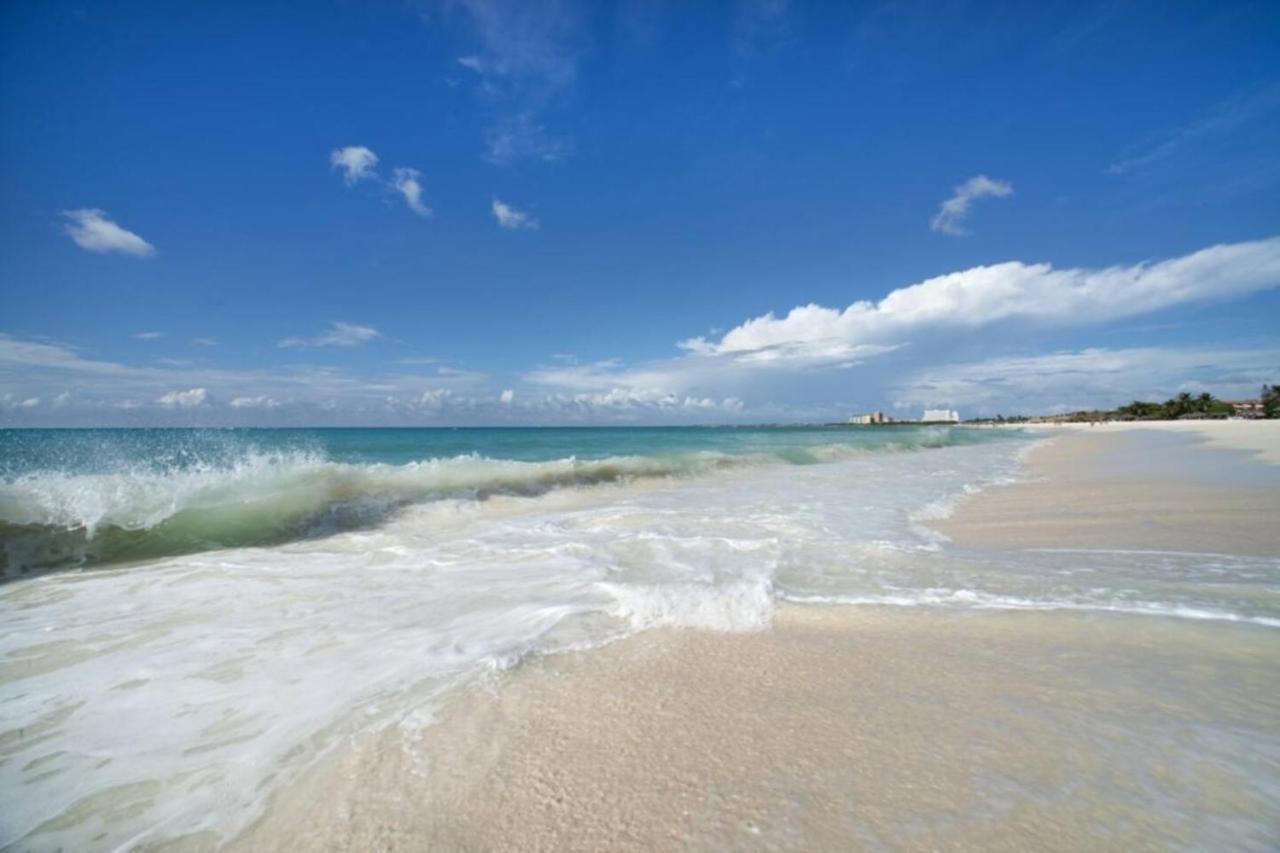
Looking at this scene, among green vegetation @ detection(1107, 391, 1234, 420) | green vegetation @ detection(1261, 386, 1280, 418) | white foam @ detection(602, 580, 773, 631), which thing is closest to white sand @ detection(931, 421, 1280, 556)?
white foam @ detection(602, 580, 773, 631)

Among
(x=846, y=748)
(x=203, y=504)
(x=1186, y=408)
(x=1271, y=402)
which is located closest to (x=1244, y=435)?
(x=846, y=748)

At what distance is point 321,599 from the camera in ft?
16.0

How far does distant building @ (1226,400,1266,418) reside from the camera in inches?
3216

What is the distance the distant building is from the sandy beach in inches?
4751

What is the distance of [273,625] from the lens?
419cm

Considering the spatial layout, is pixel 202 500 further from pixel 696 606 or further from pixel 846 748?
pixel 846 748

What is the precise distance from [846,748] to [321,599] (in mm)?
4777

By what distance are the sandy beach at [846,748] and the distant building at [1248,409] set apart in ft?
396

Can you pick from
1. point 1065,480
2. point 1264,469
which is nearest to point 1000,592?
point 1065,480

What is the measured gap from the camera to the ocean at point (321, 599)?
8.12 ft

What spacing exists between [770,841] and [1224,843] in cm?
157

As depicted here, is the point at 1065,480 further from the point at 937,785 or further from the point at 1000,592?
the point at 937,785

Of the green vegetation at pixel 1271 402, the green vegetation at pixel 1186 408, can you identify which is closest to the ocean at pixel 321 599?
the green vegetation at pixel 1271 402

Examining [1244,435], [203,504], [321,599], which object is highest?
[203,504]
